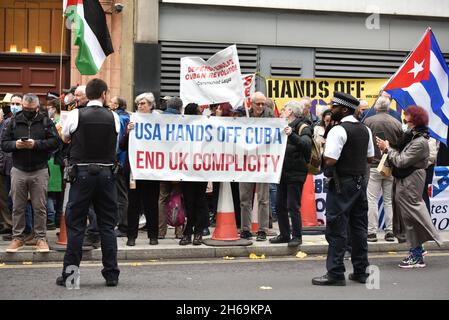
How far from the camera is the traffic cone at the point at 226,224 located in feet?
34.4

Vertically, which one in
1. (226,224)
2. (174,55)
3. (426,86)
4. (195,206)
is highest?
(174,55)

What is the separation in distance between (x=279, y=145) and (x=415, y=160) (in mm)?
1956

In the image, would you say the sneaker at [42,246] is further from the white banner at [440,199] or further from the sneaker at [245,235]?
the white banner at [440,199]

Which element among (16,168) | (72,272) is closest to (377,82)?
(16,168)

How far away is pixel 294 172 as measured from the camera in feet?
34.1

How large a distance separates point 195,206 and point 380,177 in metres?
2.71

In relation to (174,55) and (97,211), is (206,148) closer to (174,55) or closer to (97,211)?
(97,211)

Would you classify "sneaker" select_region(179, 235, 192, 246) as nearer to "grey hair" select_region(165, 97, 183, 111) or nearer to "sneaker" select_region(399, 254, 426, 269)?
"grey hair" select_region(165, 97, 183, 111)

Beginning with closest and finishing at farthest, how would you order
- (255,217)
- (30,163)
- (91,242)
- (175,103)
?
(30,163) < (91,242) < (175,103) < (255,217)

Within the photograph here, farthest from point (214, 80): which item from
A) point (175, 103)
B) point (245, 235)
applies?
point (245, 235)

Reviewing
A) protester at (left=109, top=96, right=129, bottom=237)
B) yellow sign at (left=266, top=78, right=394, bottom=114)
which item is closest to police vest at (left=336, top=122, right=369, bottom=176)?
protester at (left=109, top=96, right=129, bottom=237)

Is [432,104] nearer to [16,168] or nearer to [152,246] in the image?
[152,246]

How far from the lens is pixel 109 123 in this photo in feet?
26.0

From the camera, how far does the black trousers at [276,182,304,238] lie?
10.4 meters
